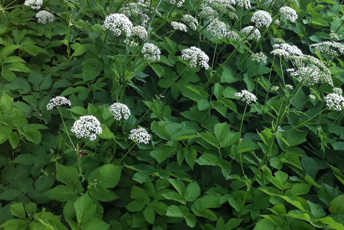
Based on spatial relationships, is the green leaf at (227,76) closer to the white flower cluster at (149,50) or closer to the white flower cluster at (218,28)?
the white flower cluster at (218,28)

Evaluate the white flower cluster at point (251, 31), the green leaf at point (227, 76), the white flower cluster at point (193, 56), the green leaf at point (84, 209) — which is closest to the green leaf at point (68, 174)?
the green leaf at point (84, 209)

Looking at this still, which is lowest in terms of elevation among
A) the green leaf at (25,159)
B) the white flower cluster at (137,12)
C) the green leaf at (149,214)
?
the green leaf at (25,159)

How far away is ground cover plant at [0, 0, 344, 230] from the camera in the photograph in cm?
197

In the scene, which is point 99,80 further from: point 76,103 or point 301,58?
point 301,58

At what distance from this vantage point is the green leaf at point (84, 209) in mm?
1801

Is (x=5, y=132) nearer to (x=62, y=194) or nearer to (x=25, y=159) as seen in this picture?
(x=25, y=159)

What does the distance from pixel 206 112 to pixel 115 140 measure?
2.36 ft

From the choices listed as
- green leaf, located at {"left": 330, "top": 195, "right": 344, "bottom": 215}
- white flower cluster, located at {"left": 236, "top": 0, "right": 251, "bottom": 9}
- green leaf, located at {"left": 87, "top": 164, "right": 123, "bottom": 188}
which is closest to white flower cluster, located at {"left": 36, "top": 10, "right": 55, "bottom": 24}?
white flower cluster, located at {"left": 236, "top": 0, "right": 251, "bottom": 9}

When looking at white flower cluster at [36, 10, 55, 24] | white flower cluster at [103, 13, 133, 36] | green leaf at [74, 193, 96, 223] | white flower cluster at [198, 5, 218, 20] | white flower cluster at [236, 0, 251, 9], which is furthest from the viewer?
white flower cluster at [36, 10, 55, 24]

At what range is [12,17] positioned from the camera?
3291 millimetres

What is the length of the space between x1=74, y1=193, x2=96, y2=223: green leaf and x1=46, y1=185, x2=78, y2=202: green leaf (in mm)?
159

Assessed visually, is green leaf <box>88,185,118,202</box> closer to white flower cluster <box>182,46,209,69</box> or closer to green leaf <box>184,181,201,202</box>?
green leaf <box>184,181,201,202</box>

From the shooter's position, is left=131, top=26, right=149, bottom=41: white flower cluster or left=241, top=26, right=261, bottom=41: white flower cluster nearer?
left=131, top=26, right=149, bottom=41: white flower cluster

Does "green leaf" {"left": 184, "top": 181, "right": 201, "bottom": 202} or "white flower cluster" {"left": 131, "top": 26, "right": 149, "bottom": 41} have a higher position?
"white flower cluster" {"left": 131, "top": 26, "right": 149, "bottom": 41}
